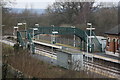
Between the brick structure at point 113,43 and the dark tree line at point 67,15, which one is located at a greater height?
the dark tree line at point 67,15

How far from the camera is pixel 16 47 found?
72.6ft

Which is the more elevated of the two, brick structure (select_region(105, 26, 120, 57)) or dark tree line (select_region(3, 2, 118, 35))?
dark tree line (select_region(3, 2, 118, 35))

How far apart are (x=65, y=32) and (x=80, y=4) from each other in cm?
1876

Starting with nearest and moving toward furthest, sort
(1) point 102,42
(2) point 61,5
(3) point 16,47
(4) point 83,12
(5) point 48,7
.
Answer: (3) point 16,47
(1) point 102,42
(4) point 83,12
(2) point 61,5
(5) point 48,7

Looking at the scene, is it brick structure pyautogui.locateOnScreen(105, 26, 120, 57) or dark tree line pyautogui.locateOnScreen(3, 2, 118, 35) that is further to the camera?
dark tree line pyautogui.locateOnScreen(3, 2, 118, 35)

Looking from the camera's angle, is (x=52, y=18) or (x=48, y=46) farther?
(x=52, y=18)

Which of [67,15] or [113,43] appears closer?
[113,43]

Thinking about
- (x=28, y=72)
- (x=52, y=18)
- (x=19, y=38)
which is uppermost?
(x=52, y=18)

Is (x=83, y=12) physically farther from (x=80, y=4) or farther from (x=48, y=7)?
(x=48, y=7)

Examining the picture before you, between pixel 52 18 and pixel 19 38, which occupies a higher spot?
pixel 52 18

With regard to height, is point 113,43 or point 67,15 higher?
point 67,15

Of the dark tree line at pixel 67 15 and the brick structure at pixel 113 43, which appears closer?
the brick structure at pixel 113 43

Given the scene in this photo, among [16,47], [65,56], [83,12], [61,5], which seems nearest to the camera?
[65,56]

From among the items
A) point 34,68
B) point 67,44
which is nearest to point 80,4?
point 67,44
